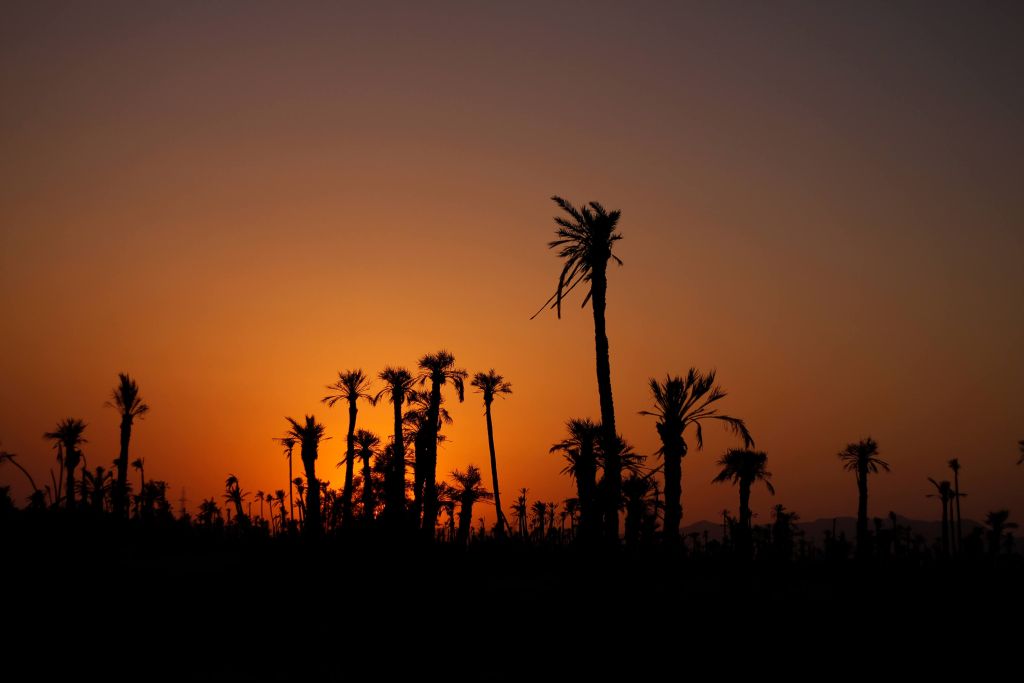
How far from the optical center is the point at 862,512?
55094 mm

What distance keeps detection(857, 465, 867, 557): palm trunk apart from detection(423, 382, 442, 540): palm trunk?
2574 centimetres

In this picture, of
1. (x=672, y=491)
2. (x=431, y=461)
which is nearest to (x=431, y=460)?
(x=431, y=461)

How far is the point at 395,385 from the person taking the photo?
4912 cm

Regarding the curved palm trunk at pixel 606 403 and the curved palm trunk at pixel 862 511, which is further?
the curved palm trunk at pixel 862 511

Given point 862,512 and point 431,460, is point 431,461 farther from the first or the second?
point 862,512

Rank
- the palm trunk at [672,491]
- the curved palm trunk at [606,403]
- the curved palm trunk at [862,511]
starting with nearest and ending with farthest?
the curved palm trunk at [606,403] < the palm trunk at [672,491] < the curved palm trunk at [862,511]

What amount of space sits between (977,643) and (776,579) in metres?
20.1

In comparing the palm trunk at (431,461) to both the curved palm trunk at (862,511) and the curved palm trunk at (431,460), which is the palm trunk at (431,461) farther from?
the curved palm trunk at (862,511)

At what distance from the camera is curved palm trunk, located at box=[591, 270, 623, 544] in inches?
1077

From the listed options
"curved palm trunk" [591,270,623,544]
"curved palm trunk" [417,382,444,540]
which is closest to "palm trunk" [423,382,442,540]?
"curved palm trunk" [417,382,444,540]

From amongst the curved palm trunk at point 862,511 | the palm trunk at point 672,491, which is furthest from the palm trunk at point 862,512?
the palm trunk at point 672,491

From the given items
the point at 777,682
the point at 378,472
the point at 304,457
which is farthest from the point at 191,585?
the point at 378,472

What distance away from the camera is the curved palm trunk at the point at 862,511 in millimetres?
51688

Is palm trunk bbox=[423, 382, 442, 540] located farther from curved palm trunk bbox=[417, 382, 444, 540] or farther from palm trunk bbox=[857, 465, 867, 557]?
palm trunk bbox=[857, 465, 867, 557]
